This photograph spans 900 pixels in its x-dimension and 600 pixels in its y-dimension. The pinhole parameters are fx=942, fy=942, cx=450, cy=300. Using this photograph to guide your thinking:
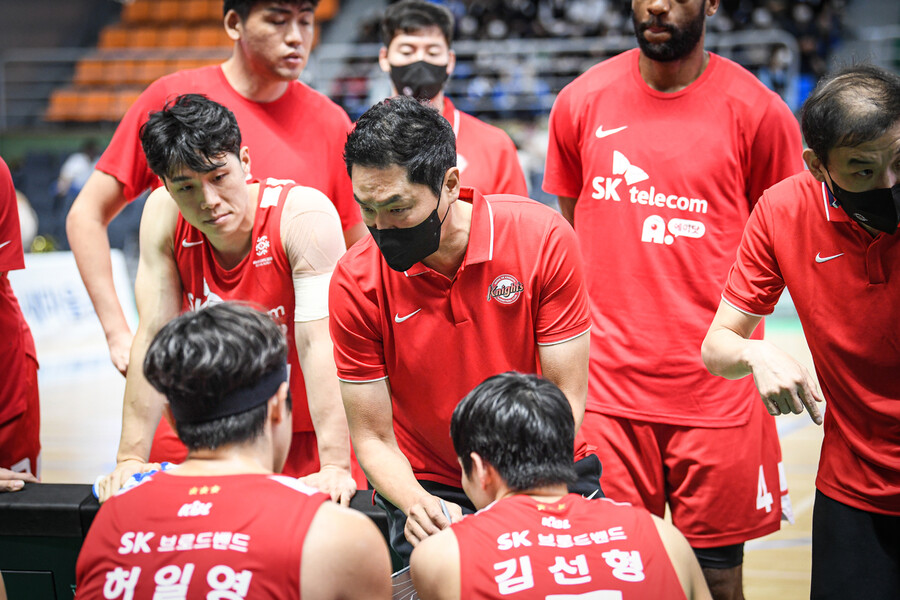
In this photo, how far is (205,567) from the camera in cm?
183

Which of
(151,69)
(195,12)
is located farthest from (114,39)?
(151,69)

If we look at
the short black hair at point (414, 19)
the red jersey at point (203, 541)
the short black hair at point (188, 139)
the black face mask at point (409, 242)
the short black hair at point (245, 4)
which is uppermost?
the short black hair at point (245, 4)

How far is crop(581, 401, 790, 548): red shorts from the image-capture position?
3.30 m

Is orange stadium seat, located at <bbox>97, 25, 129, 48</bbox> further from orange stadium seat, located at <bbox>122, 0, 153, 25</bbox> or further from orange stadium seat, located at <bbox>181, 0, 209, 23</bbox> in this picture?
orange stadium seat, located at <bbox>181, 0, 209, 23</bbox>

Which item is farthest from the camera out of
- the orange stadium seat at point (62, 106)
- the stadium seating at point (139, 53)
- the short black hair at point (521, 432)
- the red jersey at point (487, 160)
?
the orange stadium seat at point (62, 106)

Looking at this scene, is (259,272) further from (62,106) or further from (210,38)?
(210,38)

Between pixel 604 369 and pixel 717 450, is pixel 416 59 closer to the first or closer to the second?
pixel 604 369

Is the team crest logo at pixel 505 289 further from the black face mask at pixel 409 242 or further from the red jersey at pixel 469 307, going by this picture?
the black face mask at pixel 409 242

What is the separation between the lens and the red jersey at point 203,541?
5.99 ft

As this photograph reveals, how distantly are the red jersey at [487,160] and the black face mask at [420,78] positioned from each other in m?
0.12

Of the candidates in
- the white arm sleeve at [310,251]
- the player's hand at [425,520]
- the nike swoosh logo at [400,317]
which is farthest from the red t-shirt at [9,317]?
the player's hand at [425,520]

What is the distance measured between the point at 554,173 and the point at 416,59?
98 cm

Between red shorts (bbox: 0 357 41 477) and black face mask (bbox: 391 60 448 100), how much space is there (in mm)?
1930

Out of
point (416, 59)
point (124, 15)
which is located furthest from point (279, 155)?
point (124, 15)
